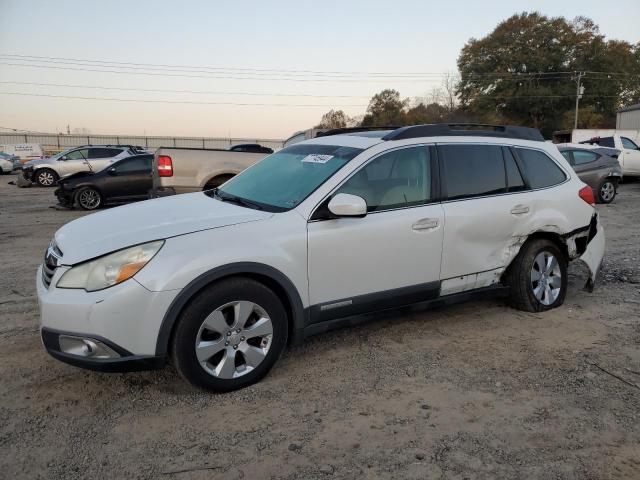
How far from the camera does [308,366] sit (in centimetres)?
383

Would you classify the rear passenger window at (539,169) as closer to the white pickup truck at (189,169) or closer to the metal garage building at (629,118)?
the white pickup truck at (189,169)

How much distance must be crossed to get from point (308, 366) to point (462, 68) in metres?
59.1

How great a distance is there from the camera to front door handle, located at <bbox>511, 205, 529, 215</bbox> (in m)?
4.56

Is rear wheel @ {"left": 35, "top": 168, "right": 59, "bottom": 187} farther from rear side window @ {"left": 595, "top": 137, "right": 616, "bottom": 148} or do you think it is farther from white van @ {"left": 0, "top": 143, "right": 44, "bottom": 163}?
rear side window @ {"left": 595, "top": 137, "right": 616, "bottom": 148}

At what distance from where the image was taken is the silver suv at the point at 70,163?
20.3 m

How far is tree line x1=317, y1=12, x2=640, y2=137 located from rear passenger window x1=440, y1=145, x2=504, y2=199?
48.5 meters

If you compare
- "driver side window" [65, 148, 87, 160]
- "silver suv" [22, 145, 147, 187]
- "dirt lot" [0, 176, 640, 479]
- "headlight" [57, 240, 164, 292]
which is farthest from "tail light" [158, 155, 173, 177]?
"driver side window" [65, 148, 87, 160]

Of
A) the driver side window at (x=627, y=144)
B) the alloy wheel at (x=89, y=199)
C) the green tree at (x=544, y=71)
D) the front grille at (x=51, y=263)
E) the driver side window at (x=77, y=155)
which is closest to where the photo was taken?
the front grille at (x=51, y=263)

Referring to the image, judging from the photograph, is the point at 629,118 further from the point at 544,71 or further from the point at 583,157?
the point at 583,157

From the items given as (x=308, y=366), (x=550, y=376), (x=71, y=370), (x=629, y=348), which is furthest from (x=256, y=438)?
(x=629, y=348)

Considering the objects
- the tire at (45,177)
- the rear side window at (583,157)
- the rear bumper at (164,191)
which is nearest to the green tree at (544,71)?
the rear side window at (583,157)

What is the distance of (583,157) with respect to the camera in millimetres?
13289

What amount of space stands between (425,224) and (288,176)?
3.77 feet

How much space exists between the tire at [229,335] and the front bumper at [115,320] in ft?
0.54
